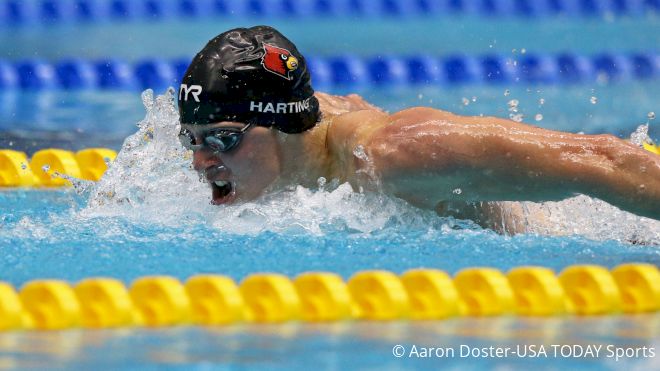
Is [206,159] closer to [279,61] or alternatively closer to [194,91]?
[194,91]

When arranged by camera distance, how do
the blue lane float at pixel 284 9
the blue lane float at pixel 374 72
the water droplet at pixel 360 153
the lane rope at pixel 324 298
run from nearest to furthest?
the lane rope at pixel 324 298
the water droplet at pixel 360 153
the blue lane float at pixel 374 72
the blue lane float at pixel 284 9

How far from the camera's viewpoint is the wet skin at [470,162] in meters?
2.75

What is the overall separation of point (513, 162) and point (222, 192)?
916mm

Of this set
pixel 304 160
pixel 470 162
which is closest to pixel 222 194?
pixel 304 160

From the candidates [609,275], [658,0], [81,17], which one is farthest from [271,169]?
[658,0]

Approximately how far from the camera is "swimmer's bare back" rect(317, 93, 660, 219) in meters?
2.74

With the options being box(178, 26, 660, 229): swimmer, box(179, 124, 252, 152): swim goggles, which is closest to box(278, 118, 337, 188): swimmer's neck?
box(178, 26, 660, 229): swimmer

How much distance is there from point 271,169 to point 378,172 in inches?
14.4

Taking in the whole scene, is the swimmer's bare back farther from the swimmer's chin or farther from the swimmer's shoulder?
the swimmer's chin

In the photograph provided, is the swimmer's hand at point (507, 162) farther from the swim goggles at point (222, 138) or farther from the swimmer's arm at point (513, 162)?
the swim goggles at point (222, 138)

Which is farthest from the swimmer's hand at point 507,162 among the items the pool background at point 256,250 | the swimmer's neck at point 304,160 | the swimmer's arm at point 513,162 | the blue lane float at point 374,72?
the blue lane float at point 374,72

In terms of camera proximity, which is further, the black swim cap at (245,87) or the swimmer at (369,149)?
the black swim cap at (245,87)

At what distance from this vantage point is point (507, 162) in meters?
2.78

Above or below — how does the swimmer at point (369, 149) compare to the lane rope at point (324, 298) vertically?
above
